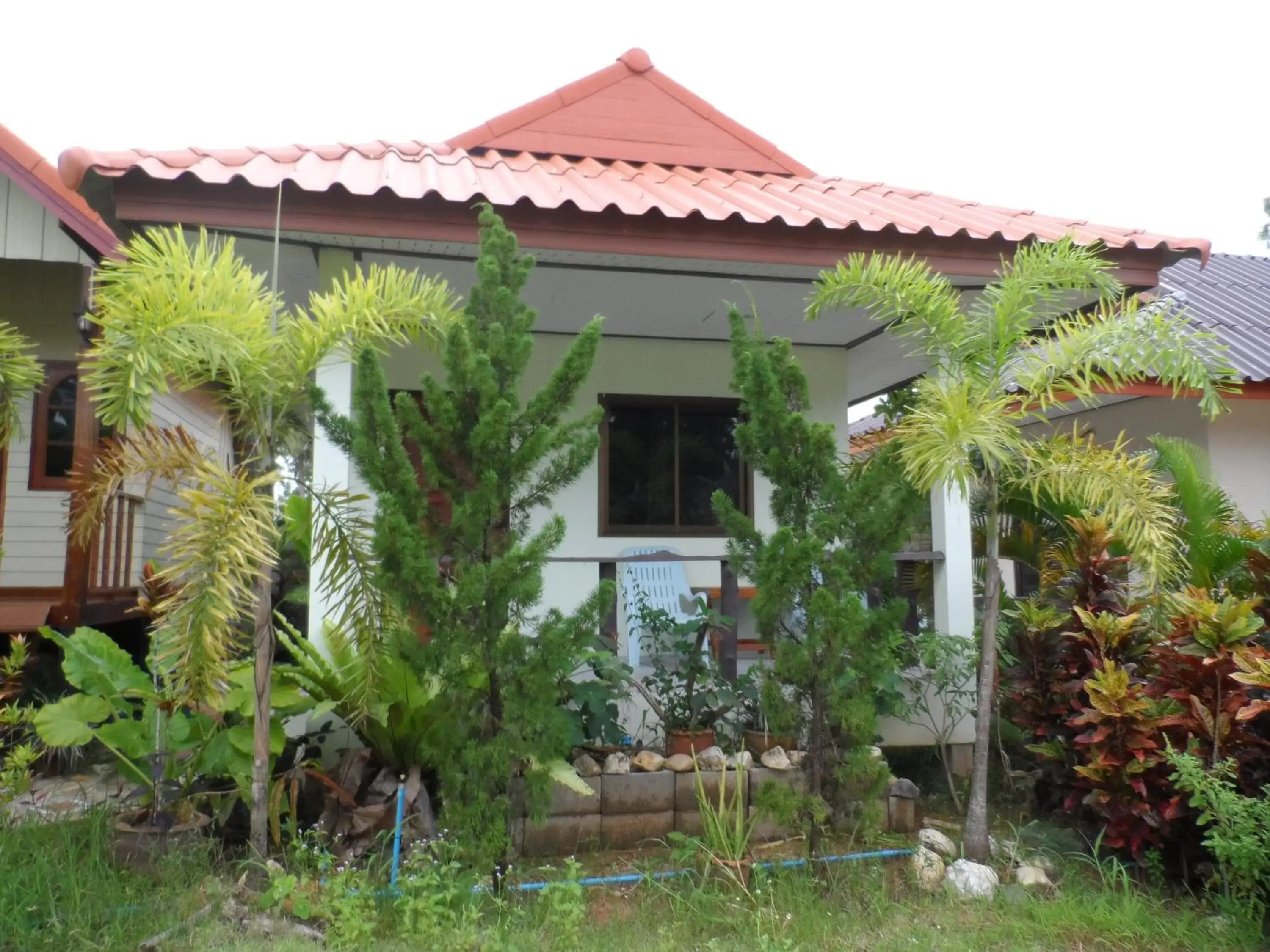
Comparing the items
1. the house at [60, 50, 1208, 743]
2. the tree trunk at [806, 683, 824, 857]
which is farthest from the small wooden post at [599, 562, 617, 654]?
the tree trunk at [806, 683, 824, 857]

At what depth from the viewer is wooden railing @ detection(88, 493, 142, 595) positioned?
766 centimetres

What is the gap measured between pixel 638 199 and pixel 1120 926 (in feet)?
13.7

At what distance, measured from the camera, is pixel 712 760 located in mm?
4824

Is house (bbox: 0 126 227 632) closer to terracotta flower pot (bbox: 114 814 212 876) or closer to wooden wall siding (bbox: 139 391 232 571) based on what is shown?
wooden wall siding (bbox: 139 391 232 571)

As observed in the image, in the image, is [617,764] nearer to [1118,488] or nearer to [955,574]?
[955,574]

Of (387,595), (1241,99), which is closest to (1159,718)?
(387,595)

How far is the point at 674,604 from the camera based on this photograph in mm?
6691

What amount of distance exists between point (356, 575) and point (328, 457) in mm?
1095

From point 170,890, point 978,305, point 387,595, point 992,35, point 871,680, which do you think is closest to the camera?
point 170,890

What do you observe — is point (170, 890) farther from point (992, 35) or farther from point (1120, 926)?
point (992, 35)

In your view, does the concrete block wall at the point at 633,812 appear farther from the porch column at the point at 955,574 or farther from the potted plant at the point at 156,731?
the porch column at the point at 955,574

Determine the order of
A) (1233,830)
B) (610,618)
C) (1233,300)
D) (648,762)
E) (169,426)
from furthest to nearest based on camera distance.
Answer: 1. (1233,300)
2. (169,426)
3. (610,618)
4. (648,762)
5. (1233,830)

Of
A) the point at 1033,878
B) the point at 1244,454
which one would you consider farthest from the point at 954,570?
the point at 1244,454

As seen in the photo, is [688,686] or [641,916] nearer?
[641,916]
